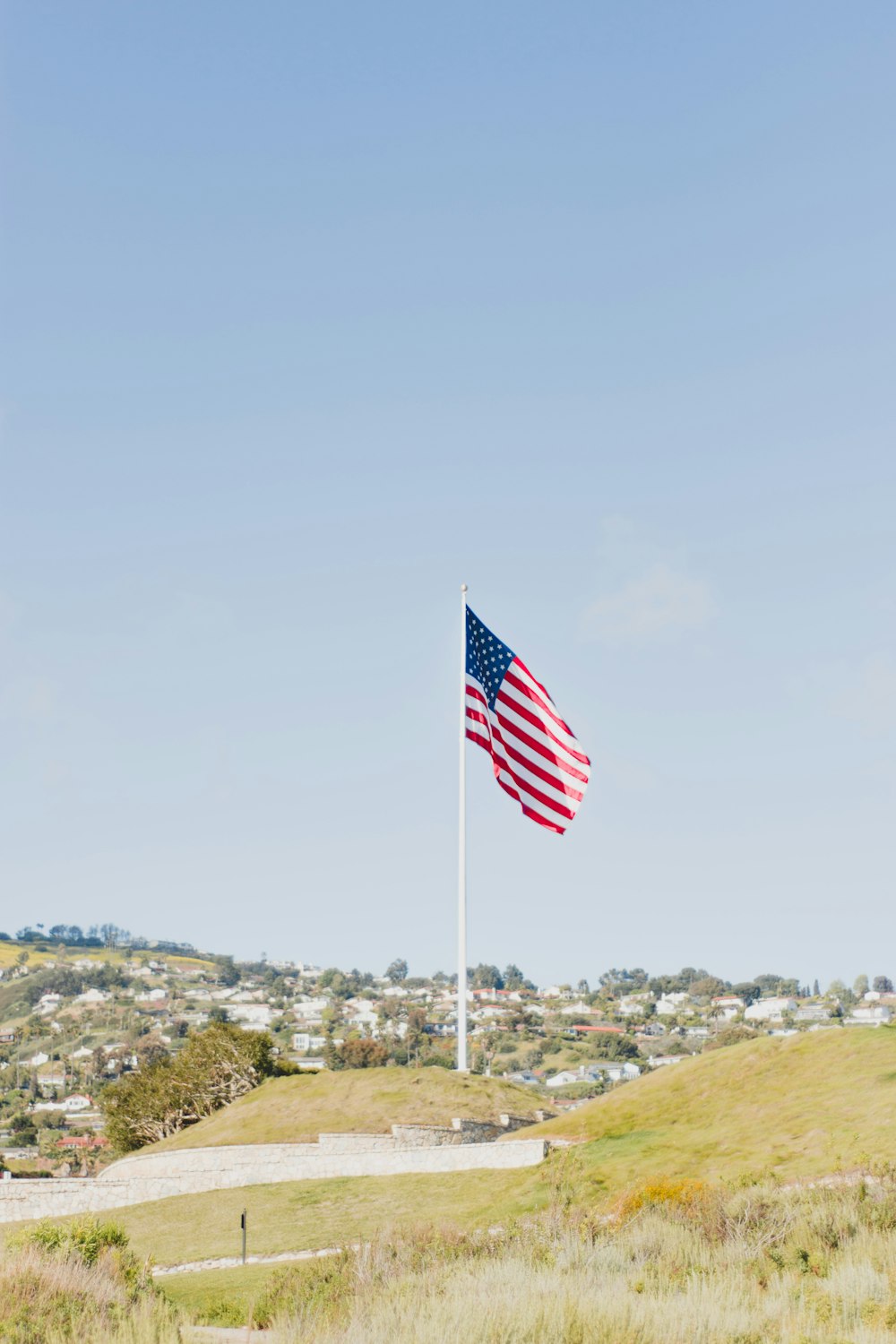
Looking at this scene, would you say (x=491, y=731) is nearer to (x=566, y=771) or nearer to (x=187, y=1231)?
(x=566, y=771)

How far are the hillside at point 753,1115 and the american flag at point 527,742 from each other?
8.08 meters

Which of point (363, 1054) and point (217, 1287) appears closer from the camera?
point (217, 1287)

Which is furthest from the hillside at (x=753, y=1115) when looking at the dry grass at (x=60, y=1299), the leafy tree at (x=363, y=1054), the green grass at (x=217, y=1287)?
the leafy tree at (x=363, y=1054)

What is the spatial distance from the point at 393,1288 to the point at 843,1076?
21540 millimetres

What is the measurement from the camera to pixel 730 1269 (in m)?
15.3

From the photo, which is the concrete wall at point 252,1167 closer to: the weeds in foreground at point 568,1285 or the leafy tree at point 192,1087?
the leafy tree at point 192,1087

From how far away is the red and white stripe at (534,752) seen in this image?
3822cm

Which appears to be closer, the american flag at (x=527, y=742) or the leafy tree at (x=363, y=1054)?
the american flag at (x=527, y=742)

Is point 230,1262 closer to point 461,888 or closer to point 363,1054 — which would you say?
point 461,888

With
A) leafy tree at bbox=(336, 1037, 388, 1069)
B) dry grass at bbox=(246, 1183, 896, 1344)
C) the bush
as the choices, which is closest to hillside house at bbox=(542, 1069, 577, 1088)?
leafy tree at bbox=(336, 1037, 388, 1069)

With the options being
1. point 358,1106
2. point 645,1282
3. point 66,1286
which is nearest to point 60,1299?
point 66,1286

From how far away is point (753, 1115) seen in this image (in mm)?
32031

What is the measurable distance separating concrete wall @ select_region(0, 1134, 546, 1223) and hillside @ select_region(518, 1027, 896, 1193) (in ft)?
7.05

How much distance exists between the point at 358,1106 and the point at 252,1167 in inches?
257
